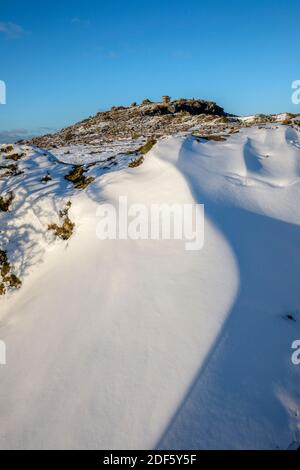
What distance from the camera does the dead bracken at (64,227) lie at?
22.9 feet

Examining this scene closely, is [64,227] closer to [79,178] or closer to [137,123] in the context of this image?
[79,178]

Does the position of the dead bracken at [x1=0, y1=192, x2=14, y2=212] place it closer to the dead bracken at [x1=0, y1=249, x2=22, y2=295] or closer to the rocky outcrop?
the dead bracken at [x1=0, y1=249, x2=22, y2=295]

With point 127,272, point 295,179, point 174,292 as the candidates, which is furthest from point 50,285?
point 295,179

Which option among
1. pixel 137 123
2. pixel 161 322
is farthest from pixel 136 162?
pixel 137 123

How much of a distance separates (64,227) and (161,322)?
3.91 m

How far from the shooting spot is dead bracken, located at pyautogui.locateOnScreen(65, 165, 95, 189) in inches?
319

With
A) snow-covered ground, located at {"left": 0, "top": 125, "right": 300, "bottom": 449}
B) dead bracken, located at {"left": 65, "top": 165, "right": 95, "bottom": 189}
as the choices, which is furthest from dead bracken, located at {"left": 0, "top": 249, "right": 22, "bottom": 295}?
dead bracken, located at {"left": 65, "top": 165, "right": 95, "bottom": 189}

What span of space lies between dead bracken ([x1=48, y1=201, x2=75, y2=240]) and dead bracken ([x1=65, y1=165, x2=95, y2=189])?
3.03ft

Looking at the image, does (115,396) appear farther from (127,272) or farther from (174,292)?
(127,272)

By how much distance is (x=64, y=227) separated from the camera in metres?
7.12

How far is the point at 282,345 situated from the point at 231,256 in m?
1.59

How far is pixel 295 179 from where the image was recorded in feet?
23.7

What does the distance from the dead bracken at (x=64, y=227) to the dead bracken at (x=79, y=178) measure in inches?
36.3
